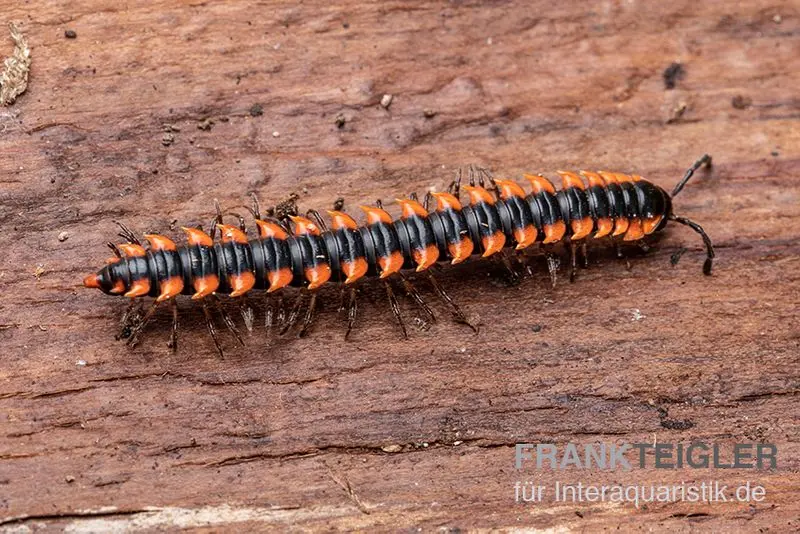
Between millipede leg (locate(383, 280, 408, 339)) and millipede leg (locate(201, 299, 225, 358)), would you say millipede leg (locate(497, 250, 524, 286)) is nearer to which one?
millipede leg (locate(383, 280, 408, 339))

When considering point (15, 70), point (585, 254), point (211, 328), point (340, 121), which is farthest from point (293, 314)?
point (15, 70)

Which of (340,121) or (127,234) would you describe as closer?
(127,234)

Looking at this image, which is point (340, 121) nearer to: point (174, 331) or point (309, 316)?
point (309, 316)

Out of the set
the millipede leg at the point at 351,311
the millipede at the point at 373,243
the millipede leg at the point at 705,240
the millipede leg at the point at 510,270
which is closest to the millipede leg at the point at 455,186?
the millipede at the point at 373,243

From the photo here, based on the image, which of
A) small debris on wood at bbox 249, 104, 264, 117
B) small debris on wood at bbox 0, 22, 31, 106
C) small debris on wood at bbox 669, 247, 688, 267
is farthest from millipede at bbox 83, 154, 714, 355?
small debris on wood at bbox 0, 22, 31, 106

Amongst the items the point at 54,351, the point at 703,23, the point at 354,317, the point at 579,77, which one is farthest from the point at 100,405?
the point at 703,23

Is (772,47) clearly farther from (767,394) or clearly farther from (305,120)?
(305,120)

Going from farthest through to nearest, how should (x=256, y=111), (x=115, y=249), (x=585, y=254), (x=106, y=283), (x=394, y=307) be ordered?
(x=256, y=111) < (x=585, y=254) < (x=394, y=307) < (x=115, y=249) < (x=106, y=283)

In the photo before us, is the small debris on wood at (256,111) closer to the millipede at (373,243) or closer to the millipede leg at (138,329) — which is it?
the millipede at (373,243)
